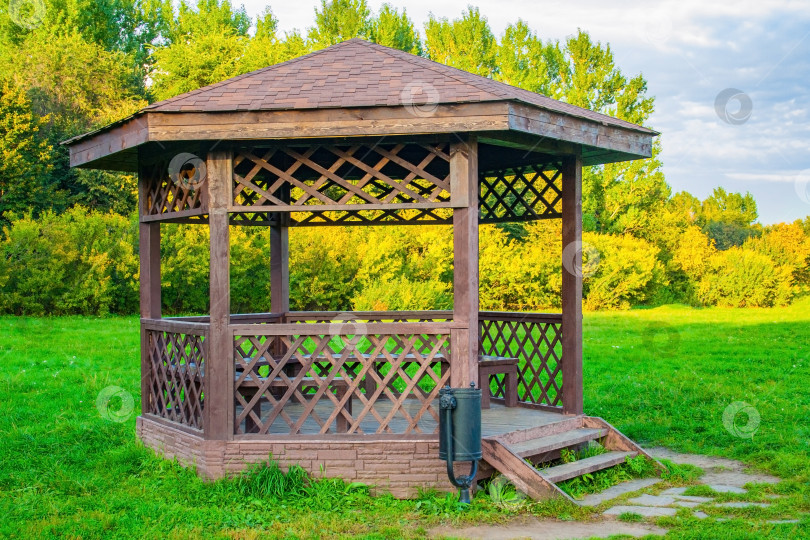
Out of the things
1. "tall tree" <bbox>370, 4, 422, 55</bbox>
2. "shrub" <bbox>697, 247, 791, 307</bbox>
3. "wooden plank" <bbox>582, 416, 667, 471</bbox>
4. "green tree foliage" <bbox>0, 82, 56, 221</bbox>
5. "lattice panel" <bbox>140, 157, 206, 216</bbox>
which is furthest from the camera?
"tall tree" <bbox>370, 4, 422, 55</bbox>

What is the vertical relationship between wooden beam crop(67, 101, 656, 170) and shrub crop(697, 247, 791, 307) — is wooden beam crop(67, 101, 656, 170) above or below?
above

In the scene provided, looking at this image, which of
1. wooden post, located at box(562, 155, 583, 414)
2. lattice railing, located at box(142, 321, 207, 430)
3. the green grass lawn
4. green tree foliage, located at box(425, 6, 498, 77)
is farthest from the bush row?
lattice railing, located at box(142, 321, 207, 430)

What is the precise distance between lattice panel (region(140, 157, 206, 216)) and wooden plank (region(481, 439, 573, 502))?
3.26 meters

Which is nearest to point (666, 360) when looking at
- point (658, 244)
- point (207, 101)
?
point (207, 101)

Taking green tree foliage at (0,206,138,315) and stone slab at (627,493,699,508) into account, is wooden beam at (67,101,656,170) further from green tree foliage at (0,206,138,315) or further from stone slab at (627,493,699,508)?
green tree foliage at (0,206,138,315)

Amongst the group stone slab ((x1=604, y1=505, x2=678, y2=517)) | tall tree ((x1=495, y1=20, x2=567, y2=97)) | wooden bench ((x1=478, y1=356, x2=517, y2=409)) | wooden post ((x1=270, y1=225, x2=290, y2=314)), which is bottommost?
stone slab ((x1=604, y1=505, x2=678, y2=517))

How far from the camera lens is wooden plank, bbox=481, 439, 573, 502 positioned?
6070 mm

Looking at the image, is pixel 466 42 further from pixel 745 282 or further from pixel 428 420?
pixel 428 420

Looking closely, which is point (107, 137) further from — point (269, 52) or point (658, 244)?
point (658, 244)

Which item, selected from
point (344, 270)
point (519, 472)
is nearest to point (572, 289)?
point (519, 472)

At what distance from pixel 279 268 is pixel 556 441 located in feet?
13.8

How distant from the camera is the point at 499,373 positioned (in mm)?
8695

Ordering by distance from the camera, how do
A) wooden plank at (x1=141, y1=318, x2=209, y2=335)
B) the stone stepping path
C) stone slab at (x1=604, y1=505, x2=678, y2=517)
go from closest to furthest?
stone slab at (x1=604, y1=505, x2=678, y2=517) < the stone stepping path < wooden plank at (x1=141, y1=318, x2=209, y2=335)

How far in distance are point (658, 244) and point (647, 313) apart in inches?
340
